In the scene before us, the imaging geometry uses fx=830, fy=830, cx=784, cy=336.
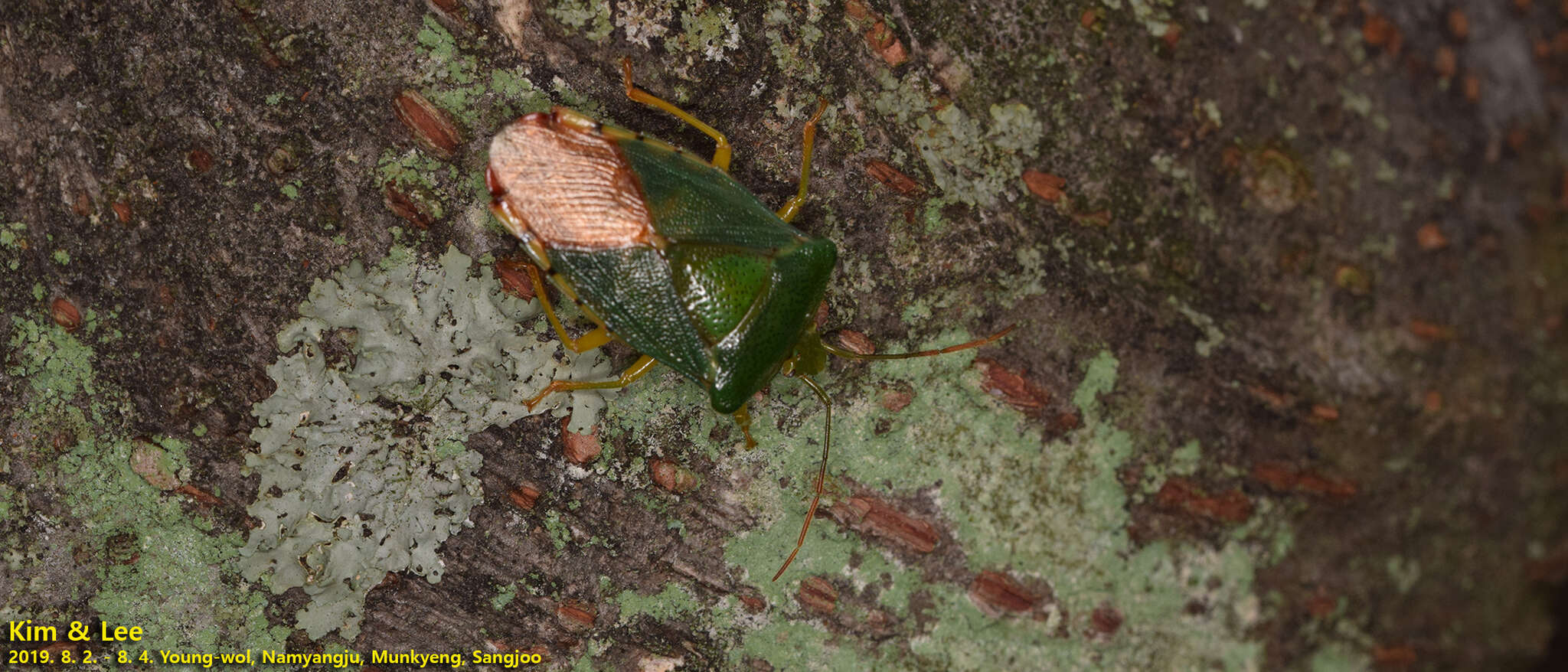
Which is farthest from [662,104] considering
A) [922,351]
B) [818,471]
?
[818,471]

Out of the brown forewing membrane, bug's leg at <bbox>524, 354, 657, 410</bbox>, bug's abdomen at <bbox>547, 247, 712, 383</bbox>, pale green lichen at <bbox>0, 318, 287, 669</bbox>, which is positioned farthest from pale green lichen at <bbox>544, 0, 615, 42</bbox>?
pale green lichen at <bbox>0, 318, 287, 669</bbox>

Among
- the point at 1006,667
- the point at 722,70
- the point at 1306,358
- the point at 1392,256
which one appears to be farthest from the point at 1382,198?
the point at 722,70

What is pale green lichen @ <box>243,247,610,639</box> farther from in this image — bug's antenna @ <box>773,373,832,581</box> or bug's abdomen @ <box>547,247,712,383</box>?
bug's antenna @ <box>773,373,832,581</box>

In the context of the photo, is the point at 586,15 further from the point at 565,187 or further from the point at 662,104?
the point at 565,187

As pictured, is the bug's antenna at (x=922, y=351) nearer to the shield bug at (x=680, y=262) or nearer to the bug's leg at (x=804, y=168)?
the shield bug at (x=680, y=262)

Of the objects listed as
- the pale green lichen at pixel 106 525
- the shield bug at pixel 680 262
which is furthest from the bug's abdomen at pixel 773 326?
the pale green lichen at pixel 106 525
